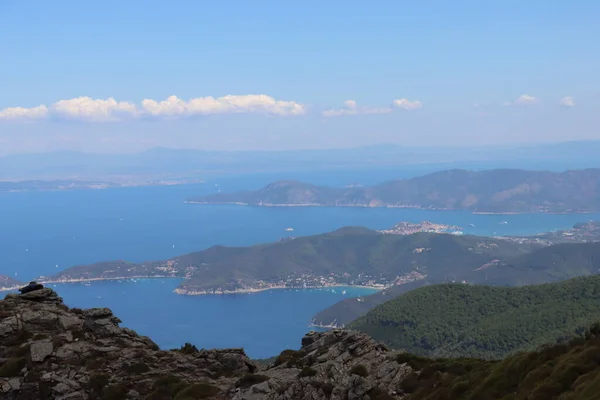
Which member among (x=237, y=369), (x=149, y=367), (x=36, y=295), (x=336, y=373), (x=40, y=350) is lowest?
(x=237, y=369)

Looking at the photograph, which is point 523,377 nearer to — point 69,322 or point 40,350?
point 40,350

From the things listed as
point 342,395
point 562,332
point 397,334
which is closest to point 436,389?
point 342,395

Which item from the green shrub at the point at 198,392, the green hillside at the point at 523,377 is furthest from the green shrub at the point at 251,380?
the green hillside at the point at 523,377

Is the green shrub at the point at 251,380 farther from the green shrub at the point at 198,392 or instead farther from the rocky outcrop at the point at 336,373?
the green shrub at the point at 198,392

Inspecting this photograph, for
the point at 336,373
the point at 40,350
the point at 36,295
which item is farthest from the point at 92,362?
the point at 336,373

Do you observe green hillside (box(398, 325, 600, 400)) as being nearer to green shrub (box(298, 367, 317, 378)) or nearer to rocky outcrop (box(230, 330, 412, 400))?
rocky outcrop (box(230, 330, 412, 400))
